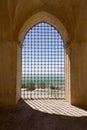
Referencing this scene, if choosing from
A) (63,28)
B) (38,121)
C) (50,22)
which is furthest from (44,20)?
(38,121)

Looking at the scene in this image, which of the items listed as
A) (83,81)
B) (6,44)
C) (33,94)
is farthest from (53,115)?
(33,94)

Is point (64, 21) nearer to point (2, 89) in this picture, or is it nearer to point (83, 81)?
point (83, 81)

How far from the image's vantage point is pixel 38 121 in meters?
7.71

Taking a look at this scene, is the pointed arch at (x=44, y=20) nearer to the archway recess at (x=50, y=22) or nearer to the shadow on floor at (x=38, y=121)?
the archway recess at (x=50, y=22)

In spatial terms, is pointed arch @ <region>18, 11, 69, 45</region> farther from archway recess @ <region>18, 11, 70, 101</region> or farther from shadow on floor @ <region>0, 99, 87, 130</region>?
shadow on floor @ <region>0, 99, 87, 130</region>

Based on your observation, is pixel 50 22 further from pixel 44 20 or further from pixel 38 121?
pixel 38 121

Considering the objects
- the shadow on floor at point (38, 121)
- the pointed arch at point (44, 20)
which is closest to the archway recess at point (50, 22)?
the pointed arch at point (44, 20)

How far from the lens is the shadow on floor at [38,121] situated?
22.6 ft

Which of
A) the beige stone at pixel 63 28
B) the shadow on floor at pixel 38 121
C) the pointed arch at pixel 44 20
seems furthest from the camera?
the pointed arch at pixel 44 20

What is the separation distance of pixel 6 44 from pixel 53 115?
14.0 feet

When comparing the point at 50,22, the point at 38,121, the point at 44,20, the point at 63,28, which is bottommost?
the point at 38,121

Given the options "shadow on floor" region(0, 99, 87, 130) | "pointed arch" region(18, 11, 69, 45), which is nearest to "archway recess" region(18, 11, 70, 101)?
"pointed arch" region(18, 11, 69, 45)

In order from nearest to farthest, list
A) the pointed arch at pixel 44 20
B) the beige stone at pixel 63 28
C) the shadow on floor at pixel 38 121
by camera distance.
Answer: the shadow on floor at pixel 38 121 → the beige stone at pixel 63 28 → the pointed arch at pixel 44 20

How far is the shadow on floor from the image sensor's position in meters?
6.88
